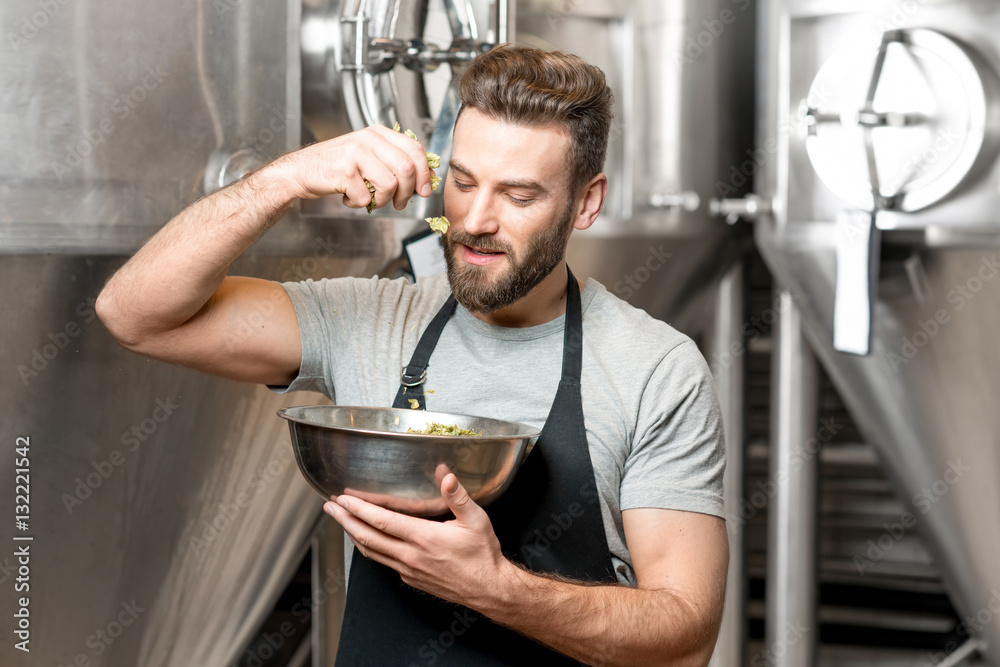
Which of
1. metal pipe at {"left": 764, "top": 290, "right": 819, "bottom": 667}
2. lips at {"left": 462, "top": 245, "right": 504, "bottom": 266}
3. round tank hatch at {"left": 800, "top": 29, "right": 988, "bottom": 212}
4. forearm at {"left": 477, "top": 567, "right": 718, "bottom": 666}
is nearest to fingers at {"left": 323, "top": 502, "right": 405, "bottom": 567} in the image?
forearm at {"left": 477, "top": 567, "right": 718, "bottom": 666}

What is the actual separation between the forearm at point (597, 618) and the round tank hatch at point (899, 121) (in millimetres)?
1363

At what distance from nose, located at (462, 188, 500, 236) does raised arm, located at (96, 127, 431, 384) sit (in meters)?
0.11

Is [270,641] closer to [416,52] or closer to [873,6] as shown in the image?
[416,52]

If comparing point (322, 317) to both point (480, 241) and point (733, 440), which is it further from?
point (733, 440)

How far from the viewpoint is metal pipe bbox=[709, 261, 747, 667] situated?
2.88 metres

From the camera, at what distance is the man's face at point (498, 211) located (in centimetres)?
135

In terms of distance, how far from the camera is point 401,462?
1.06m

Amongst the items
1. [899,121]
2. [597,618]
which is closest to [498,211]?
[597,618]

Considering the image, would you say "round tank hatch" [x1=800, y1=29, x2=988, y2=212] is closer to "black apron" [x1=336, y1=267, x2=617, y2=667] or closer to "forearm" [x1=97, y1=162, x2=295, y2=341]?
"black apron" [x1=336, y1=267, x2=617, y2=667]

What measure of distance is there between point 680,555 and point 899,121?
1362mm

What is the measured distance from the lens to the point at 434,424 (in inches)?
51.4

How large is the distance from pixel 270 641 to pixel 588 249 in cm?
152

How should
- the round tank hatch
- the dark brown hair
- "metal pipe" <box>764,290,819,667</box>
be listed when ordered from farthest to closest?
"metal pipe" <box>764,290,819,667</box>
the round tank hatch
the dark brown hair

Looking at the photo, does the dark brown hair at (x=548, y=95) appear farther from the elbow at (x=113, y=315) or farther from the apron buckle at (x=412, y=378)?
the elbow at (x=113, y=315)
